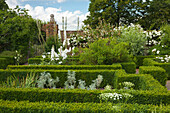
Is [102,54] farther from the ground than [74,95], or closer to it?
farther from the ground

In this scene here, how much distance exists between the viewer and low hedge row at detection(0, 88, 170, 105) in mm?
3152

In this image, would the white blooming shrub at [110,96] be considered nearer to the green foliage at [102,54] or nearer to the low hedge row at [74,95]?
the low hedge row at [74,95]

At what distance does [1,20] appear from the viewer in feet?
35.5

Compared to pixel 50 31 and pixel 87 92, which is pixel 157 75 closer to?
pixel 87 92

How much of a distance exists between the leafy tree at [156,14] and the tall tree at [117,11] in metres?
0.75

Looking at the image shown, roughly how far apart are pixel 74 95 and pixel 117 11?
18563 millimetres

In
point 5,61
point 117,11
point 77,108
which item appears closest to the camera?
point 77,108

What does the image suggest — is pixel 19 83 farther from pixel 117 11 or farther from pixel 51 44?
pixel 117 11

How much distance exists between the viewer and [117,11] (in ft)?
66.5

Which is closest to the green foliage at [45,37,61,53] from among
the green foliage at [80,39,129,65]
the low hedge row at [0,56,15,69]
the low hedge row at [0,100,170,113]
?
the low hedge row at [0,56,15,69]

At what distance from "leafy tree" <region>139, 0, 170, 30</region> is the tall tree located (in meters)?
0.75

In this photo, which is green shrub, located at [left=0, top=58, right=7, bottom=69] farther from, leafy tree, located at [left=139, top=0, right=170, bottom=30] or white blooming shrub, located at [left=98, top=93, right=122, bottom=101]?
leafy tree, located at [left=139, top=0, right=170, bottom=30]

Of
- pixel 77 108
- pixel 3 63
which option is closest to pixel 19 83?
pixel 77 108

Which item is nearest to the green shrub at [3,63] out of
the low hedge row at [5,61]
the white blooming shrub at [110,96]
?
the low hedge row at [5,61]
